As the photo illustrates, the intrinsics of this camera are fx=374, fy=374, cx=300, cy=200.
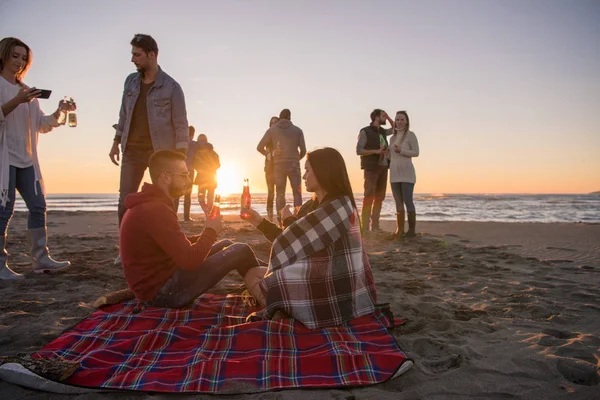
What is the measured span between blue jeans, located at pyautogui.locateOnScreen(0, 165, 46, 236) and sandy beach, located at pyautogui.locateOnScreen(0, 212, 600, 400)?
1.99 feet

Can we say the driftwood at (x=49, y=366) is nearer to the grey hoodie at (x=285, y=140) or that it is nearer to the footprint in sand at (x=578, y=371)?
the footprint in sand at (x=578, y=371)

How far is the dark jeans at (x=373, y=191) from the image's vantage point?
Answer: 25.0 ft

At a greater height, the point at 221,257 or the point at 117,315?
the point at 221,257

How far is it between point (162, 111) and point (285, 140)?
153 inches

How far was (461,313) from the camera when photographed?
9.87 feet

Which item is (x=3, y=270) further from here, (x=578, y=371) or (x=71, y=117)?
(x=578, y=371)

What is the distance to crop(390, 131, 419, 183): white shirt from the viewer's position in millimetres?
6727

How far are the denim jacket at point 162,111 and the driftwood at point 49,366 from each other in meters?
2.76

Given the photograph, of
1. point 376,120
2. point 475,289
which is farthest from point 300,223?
point 376,120

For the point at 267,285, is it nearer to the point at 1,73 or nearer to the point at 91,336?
the point at 91,336

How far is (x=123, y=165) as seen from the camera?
173 inches

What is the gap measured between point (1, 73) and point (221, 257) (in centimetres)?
303

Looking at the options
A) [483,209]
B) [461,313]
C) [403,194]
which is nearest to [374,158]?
[403,194]

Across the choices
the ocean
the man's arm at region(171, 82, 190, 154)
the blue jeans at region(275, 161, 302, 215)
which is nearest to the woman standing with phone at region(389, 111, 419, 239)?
the blue jeans at region(275, 161, 302, 215)
